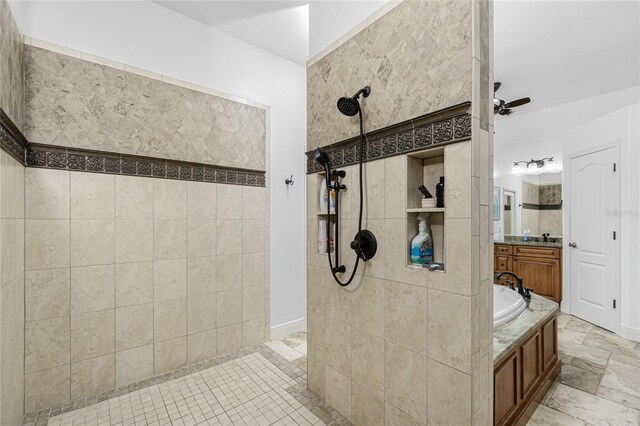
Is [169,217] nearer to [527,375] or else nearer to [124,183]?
[124,183]

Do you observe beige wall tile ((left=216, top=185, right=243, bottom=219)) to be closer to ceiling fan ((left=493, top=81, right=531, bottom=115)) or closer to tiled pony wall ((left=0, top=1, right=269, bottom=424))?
tiled pony wall ((left=0, top=1, right=269, bottom=424))

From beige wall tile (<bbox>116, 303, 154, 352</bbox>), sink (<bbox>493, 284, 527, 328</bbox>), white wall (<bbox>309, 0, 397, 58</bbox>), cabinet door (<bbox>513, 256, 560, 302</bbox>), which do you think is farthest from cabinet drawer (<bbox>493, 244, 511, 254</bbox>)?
beige wall tile (<bbox>116, 303, 154, 352</bbox>)

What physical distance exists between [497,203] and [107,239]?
535 cm

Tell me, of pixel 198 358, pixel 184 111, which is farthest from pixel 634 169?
pixel 198 358

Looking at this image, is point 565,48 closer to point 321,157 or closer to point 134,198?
point 321,157

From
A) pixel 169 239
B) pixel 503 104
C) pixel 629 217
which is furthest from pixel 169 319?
pixel 629 217

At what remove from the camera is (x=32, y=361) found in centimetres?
186

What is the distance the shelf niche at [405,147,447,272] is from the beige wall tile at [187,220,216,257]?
5.84 ft

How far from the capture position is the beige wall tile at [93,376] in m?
2.00

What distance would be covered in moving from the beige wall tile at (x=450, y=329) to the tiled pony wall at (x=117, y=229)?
189 centimetres

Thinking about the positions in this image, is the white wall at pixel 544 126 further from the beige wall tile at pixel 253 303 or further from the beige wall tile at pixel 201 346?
the beige wall tile at pixel 201 346

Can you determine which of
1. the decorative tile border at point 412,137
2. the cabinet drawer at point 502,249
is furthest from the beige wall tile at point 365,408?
the cabinet drawer at point 502,249

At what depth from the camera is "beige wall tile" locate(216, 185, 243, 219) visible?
8.69ft

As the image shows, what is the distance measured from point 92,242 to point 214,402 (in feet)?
4.52
